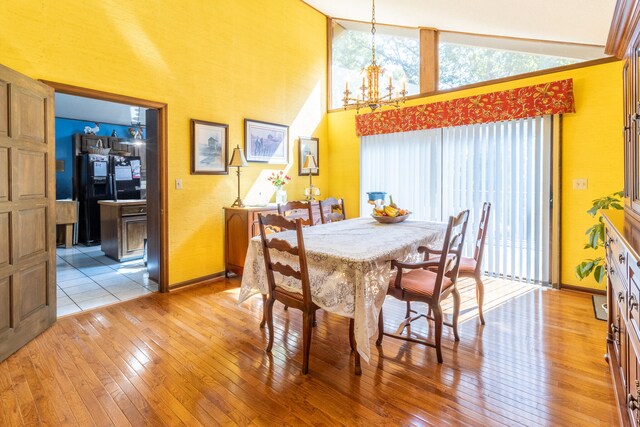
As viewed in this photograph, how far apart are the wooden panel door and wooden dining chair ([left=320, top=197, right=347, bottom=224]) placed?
7.48 feet

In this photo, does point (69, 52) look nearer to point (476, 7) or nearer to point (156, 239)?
point (156, 239)

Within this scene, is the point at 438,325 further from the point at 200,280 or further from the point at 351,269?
the point at 200,280

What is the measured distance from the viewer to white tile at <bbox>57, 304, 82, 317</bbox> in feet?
10.4

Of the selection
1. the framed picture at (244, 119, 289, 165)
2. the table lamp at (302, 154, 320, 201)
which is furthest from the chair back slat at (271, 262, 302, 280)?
the table lamp at (302, 154, 320, 201)

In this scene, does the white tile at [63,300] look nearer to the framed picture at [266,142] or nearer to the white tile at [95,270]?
the white tile at [95,270]

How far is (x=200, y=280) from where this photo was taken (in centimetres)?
412

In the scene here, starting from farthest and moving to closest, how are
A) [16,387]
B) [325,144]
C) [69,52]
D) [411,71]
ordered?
1. [325,144]
2. [411,71]
3. [69,52]
4. [16,387]

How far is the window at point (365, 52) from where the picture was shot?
190 inches

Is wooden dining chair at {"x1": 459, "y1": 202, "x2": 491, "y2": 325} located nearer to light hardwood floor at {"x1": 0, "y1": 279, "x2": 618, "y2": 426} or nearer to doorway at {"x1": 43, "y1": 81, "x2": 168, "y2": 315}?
light hardwood floor at {"x1": 0, "y1": 279, "x2": 618, "y2": 426}

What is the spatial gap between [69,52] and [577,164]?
4887 millimetres

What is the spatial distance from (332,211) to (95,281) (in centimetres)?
288

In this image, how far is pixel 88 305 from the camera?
133 inches

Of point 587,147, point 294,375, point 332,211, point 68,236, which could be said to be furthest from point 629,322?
point 68,236

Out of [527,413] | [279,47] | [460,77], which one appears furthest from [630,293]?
[279,47]
